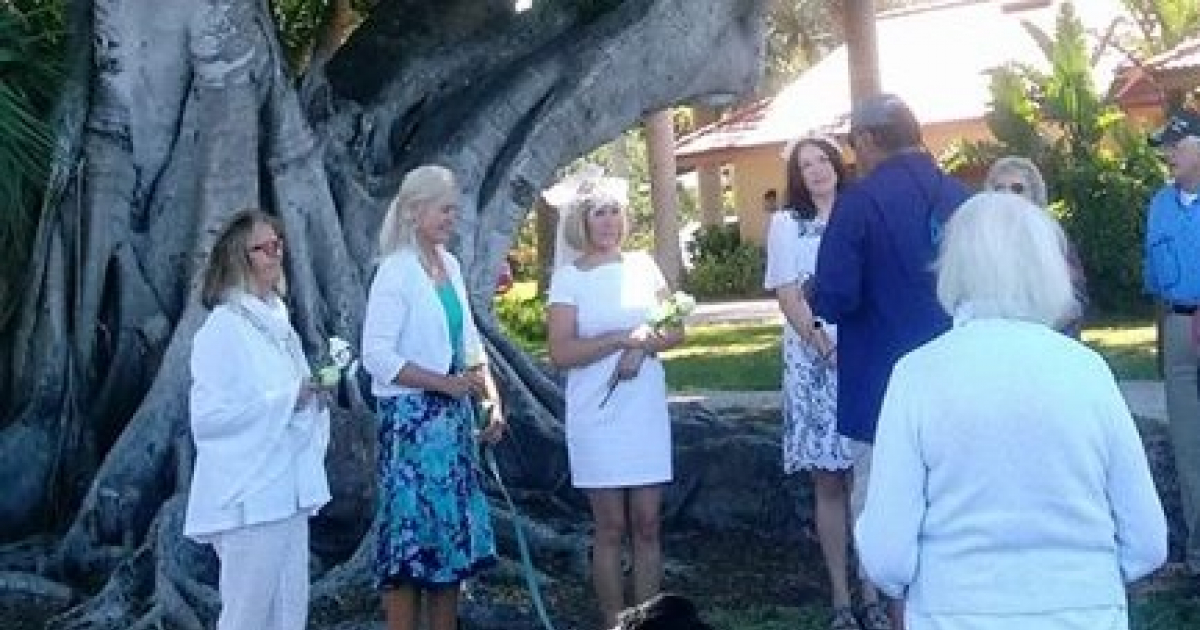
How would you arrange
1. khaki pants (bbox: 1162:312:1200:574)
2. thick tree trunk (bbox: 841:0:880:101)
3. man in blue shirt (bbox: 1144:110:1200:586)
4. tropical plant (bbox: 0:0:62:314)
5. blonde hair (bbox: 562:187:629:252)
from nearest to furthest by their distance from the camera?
blonde hair (bbox: 562:187:629:252) < man in blue shirt (bbox: 1144:110:1200:586) < khaki pants (bbox: 1162:312:1200:574) < tropical plant (bbox: 0:0:62:314) < thick tree trunk (bbox: 841:0:880:101)

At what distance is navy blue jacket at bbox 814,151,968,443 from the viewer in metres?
6.89

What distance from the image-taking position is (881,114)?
6.92 m

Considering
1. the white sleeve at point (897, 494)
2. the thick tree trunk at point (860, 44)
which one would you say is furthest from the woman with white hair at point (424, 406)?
the thick tree trunk at point (860, 44)

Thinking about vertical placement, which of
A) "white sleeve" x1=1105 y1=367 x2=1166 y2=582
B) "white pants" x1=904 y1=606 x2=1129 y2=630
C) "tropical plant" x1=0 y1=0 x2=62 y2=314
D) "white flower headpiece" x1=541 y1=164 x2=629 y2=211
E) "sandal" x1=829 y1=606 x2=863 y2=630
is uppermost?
"tropical plant" x1=0 y1=0 x2=62 y2=314

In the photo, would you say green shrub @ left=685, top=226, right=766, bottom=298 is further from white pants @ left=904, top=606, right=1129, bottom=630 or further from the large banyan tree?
white pants @ left=904, top=606, right=1129, bottom=630

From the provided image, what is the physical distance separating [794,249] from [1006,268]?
4152 mm

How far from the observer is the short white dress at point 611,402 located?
26.4ft

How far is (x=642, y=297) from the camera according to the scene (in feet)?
26.8

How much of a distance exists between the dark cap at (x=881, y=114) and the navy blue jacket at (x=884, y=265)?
0.12m

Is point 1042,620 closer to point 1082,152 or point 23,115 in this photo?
point 23,115

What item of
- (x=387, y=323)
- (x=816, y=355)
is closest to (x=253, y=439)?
(x=387, y=323)

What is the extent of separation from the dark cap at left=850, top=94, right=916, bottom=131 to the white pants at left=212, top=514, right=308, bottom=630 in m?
2.11

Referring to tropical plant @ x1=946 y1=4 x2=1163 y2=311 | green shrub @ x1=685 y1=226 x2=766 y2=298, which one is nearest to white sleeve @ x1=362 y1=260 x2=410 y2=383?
tropical plant @ x1=946 y1=4 x2=1163 y2=311

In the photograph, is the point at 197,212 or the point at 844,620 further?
the point at 197,212
